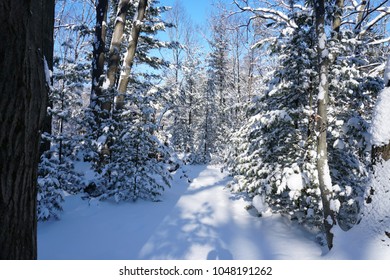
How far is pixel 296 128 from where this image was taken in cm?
624

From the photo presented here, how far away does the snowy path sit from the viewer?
4.25m

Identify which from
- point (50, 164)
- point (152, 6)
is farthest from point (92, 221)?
point (152, 6)

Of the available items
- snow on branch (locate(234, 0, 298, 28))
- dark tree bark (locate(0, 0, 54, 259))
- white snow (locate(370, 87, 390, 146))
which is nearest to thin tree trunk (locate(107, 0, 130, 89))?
snow on branch (locate(234, 0, 298, 28))

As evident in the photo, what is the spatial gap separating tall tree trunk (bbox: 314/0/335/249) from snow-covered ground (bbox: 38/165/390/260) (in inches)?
22.3

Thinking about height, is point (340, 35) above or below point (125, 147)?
above

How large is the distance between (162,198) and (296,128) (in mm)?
4064

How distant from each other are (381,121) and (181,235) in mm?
3645

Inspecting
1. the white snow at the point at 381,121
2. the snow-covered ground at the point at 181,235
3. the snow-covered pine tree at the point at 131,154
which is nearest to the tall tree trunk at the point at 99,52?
the snow-covered pine tree at the point at 131,154

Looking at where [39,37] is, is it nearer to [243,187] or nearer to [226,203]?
[243,187]

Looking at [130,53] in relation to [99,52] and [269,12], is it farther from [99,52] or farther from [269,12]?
[269,12]

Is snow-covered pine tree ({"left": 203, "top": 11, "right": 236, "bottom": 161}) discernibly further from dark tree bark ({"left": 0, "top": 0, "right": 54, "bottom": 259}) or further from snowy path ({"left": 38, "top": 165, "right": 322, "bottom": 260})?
dark tree bark ({"left": 0, "top": 0, "right": 54, "bottom": 259})

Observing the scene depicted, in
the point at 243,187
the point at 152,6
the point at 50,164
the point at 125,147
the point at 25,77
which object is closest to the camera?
the point at 25,77

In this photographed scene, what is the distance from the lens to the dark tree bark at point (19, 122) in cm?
170
